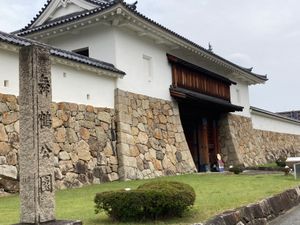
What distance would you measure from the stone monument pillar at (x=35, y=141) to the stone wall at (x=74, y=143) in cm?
566

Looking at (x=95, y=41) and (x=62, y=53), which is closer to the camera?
(x=62, y=53)

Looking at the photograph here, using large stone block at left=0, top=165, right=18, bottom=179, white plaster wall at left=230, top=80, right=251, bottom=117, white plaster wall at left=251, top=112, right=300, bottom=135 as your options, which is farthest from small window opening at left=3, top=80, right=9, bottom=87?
white plaster wall at left=251, top=112, right=300, bottom=135

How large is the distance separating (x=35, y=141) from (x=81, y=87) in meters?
8.75

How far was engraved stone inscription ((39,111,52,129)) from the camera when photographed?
5.11 m

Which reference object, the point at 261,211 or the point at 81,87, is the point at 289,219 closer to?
the point at 261,211

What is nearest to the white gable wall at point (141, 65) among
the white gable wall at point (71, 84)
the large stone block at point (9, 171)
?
the white gable wall at point (71, 84)

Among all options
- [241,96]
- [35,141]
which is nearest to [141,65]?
[241,96]

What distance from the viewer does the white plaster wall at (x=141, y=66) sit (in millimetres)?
15648

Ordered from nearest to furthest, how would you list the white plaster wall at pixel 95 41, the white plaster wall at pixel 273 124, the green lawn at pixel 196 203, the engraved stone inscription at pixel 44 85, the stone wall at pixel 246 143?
the engraved stone inscription at pixel 44 85, the green lawn at pixel 196 203, the white plaster wall at pixel 95 41, the stone wall at pixel 246 143, the white plaster wall at pixel 273 124

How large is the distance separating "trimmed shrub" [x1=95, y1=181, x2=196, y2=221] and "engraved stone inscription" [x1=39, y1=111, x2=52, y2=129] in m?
1.71

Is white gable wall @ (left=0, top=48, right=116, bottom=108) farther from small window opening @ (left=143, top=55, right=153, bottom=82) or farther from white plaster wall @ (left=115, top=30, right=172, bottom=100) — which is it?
small window opening @ (left=143, top=55, right=153, bottom=82)

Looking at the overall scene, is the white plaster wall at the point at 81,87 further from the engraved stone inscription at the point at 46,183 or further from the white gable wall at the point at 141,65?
the engraved stone inscription at the point at 46,183

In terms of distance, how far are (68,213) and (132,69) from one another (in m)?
9.60

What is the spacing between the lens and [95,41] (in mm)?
15914
